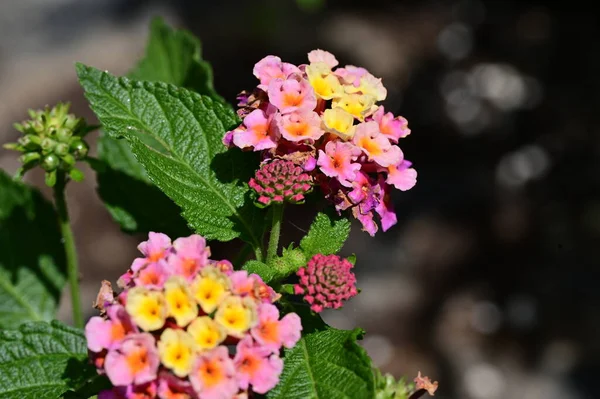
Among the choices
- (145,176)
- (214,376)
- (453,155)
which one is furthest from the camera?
(453,155)

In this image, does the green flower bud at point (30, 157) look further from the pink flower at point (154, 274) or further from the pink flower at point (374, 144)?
the pink flower at point (374, 144)

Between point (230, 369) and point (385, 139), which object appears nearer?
point (230, 369)

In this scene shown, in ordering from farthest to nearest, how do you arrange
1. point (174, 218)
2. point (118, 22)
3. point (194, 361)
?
point (118, 22) < point (174, 218) < point (194, 361)

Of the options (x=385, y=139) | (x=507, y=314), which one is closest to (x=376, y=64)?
(x=507, y=314)

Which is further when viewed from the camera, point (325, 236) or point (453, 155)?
point (453, 155)

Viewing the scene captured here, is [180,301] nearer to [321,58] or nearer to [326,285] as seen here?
[326,285]

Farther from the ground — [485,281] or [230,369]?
[230,369]

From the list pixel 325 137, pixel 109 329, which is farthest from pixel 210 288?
pixel 325 137

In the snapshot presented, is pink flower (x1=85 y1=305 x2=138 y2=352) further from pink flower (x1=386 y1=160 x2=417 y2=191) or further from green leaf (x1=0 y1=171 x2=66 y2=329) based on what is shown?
green leaf (x1=0 y1=171 x2=66 y2=329)

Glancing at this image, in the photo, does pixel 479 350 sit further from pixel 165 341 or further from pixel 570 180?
pixel 165 341
